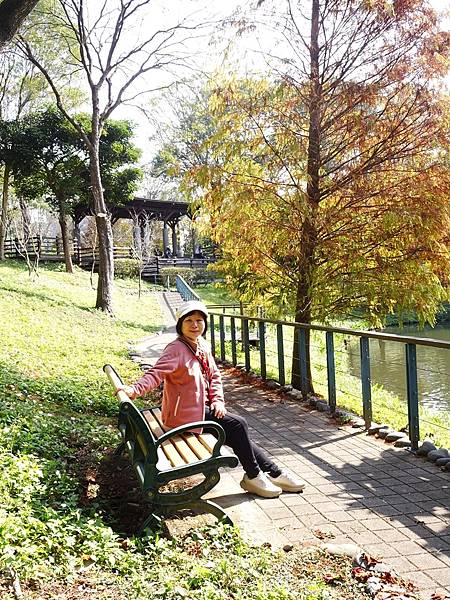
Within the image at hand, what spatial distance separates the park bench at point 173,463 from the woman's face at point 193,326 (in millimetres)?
614

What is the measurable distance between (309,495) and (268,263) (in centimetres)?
515

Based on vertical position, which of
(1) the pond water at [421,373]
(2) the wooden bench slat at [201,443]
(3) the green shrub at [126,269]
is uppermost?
(3) the green shrub at [126,269]

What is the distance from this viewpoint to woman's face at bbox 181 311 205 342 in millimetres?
4113

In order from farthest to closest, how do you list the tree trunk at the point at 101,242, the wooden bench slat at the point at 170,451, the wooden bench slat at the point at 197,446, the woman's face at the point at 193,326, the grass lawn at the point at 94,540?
the tree trunk at the point at 101,242 → the woman's face at the point at 193,326 → the wooden bench slat at the point at 197,446 → the wooden bench slat at the point at 170,451 → the grass lawn at the point at 94,540

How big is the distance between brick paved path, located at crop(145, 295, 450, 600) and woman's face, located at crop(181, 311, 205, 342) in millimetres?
1186

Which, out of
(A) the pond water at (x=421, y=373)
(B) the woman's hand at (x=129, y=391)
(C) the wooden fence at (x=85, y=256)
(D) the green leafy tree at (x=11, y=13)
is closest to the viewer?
(B) the woman's hand at (x=129, y=391)

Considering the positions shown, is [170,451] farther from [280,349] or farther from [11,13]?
[280,349]

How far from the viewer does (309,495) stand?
420 centimetres

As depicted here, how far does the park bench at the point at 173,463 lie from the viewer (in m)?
3.34

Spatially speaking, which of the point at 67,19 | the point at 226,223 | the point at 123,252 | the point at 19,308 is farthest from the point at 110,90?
the point at 123,252

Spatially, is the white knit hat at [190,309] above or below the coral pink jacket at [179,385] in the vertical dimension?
above

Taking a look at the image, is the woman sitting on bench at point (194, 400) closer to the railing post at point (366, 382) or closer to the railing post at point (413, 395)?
the railing post at point (413, 395)

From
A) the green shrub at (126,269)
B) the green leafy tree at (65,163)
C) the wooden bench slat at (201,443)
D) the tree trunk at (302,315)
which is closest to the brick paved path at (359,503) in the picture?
the wooden bench slat at (201,443)

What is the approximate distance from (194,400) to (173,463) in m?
0.65
